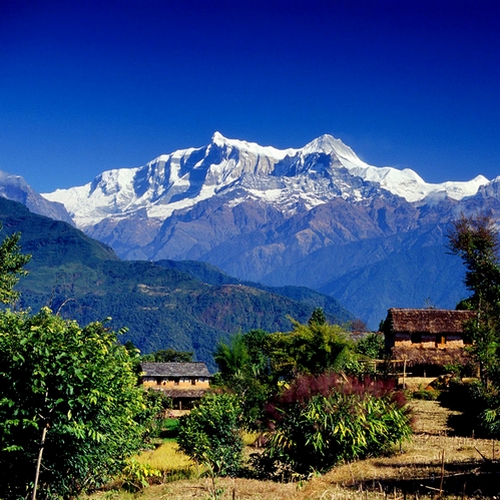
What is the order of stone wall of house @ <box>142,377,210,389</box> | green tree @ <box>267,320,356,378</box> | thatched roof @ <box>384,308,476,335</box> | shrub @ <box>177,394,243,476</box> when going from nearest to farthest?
shrub @ <box>177,394,243,476</box> → green tree @ <box>267,320,356,378</box> → thatched roof @ <box>384,308,476,335</box> → stone wall of house @ <box>142,377,210,389</box>

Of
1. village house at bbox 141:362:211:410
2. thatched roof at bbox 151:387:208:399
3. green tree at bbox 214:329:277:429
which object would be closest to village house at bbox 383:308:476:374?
green tree at bbox 214:329:277:429

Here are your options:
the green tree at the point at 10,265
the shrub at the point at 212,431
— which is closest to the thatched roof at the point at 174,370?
the green tree at the point at 10,265

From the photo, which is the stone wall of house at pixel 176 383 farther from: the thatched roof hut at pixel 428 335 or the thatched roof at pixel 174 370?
the thatched roof hut at pixel 428 335

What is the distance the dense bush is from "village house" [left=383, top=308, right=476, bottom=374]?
82.9ft

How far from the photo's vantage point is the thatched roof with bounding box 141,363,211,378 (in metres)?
71.2

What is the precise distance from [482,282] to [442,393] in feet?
26.5

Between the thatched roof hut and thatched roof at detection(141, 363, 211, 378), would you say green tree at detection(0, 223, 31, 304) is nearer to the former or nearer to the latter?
the thatched roof hut

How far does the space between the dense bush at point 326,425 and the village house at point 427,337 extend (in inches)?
995

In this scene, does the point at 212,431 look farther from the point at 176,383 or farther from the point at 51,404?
the point at 176,383

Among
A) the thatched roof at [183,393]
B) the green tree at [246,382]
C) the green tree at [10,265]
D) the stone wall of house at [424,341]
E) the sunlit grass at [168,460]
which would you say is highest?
the green tree at [10,265]

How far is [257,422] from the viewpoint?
2511cm

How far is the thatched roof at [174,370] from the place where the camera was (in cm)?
7125

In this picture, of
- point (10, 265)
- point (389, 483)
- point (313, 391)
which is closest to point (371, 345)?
point (10, 265)

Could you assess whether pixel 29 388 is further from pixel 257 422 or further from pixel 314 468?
pixel 257 422
